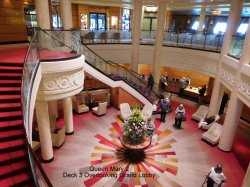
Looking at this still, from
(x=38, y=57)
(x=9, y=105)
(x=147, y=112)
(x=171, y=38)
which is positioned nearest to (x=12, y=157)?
(x=9, y=105)

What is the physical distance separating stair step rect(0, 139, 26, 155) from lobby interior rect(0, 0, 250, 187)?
0.07 feet

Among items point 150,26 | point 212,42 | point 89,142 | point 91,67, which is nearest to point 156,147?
point 89,142

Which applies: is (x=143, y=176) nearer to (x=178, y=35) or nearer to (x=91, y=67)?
(x=91, y=67)

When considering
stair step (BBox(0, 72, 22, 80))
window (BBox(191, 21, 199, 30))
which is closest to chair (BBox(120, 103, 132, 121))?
stair step (BBox(0, 72, 22, 80))

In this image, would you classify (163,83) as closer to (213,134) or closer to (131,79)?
(131,79)

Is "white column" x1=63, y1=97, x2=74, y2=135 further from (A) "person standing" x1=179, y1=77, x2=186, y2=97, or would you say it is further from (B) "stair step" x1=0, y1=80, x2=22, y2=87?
(A) "person standing" x1=179, y1=77, x2=186, y2=97

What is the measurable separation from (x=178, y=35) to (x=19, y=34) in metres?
10.4

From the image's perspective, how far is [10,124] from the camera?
4.37 meters

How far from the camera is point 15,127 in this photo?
14.4 ft

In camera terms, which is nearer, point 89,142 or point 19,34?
point 89,142

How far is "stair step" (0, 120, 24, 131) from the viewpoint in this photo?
4277 millimetres

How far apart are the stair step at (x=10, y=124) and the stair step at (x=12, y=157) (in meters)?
0.58

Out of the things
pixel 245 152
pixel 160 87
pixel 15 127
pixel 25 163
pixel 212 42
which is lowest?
pixel 245 152

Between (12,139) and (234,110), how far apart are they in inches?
334
